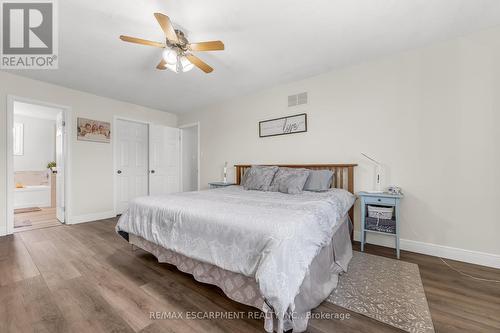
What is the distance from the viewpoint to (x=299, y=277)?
50.0 inches

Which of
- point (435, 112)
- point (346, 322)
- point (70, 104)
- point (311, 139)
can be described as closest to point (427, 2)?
point (435, 112)

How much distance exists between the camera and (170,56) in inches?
90.6

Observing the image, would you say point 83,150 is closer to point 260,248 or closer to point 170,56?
point 170,56

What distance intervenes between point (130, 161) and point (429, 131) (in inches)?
214

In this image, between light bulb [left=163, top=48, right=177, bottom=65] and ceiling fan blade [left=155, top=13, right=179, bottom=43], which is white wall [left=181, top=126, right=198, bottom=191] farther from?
ceiling fan blade [left=155, top=13, right=179, bottom=43]

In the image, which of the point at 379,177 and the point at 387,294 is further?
the point at 379,177

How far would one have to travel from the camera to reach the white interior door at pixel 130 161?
4.63 metres

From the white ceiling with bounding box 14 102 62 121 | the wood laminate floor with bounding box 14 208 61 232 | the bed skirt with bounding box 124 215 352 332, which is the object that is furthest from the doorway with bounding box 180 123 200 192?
the bed skirt with bounding box 124 215 352 332

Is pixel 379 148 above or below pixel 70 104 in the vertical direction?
below

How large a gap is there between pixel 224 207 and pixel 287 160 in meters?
2.06

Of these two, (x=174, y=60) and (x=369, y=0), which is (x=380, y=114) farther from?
(x=174, y=60)

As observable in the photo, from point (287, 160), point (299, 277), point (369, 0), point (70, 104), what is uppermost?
point (369, 0)

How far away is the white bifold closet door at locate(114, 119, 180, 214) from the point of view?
4676mm

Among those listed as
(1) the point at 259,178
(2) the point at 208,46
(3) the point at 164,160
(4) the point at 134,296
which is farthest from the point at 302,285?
(3) the point at 164,160
